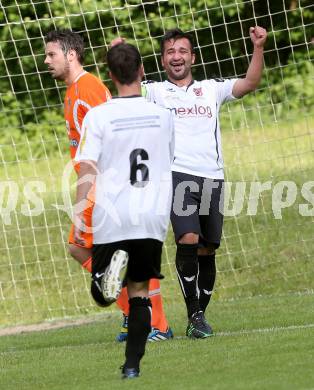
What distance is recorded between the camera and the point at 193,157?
8086mm

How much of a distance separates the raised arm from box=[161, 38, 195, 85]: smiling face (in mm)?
400

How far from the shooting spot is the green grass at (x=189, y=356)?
6043mm

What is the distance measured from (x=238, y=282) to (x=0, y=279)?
260cm

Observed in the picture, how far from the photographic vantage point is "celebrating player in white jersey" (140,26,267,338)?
8.03 meters

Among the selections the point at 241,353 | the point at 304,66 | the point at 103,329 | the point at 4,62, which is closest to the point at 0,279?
the point at 4,62

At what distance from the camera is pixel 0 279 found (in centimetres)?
1244

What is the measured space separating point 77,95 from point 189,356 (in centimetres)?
194


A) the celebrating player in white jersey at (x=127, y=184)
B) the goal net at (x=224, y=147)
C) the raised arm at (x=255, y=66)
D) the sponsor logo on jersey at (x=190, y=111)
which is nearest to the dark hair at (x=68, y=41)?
the sponsor logo on jersey at (x=190, y=111)

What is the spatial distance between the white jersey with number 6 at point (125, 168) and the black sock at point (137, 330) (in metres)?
0.38

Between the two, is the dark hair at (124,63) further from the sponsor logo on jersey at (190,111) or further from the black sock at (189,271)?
the black sock at (189,271)

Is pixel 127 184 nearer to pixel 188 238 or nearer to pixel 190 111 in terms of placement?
pixel 188 238

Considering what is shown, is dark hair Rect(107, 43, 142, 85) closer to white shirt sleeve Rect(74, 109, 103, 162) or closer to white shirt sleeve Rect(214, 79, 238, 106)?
white shirt sleeve Rect(74, 109, 103, 162)

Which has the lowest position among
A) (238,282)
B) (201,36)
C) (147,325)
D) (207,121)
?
(238,282)

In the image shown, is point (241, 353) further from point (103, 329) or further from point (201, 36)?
point (201, 36)
